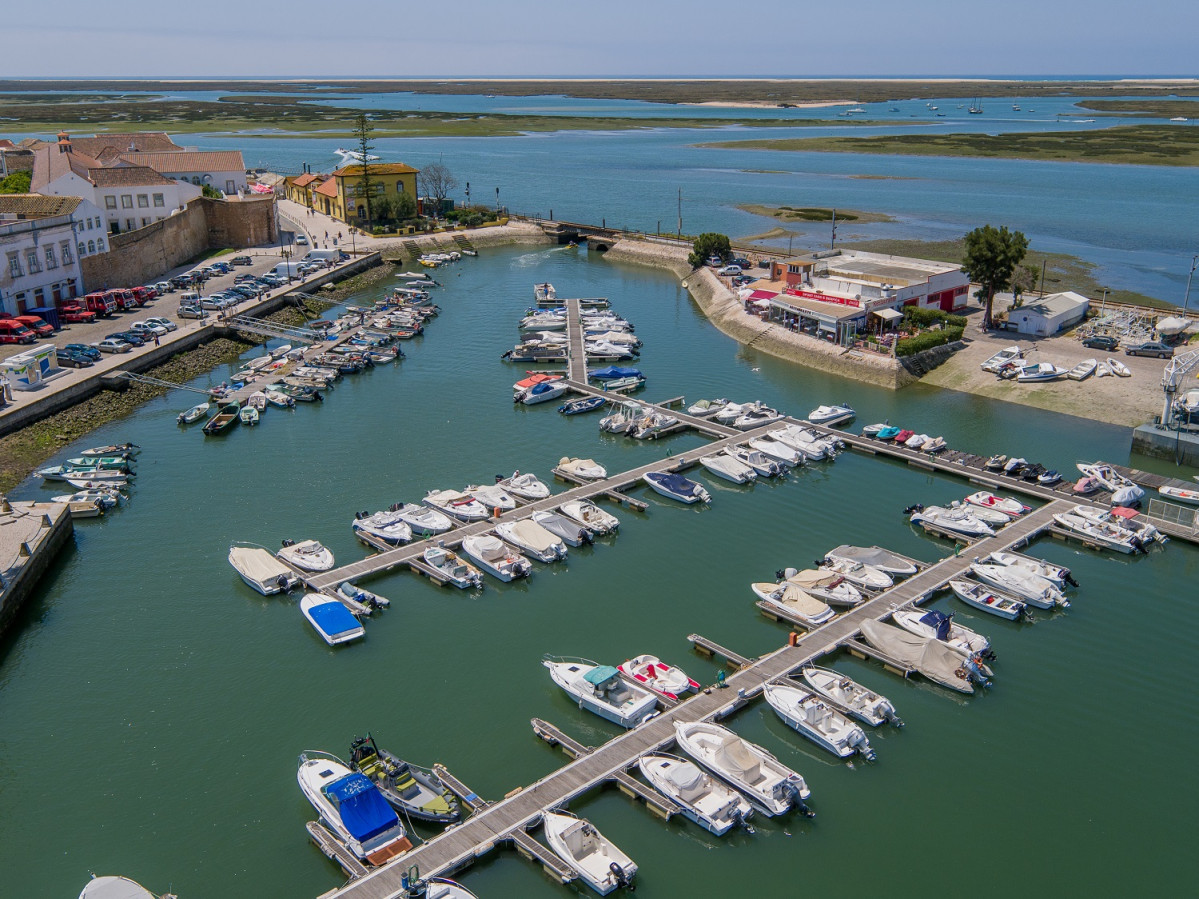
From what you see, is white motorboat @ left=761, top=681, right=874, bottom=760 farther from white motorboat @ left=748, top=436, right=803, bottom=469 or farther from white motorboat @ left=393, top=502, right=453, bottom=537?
white motorboat @ left=748, top=436, right=803, bottom=469

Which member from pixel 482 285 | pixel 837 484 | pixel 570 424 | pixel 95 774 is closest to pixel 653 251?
pixel 482 285

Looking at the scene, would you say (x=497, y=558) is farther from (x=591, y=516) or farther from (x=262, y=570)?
(x=262, y=570)

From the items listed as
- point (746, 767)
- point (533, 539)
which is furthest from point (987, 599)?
point (533, 539)

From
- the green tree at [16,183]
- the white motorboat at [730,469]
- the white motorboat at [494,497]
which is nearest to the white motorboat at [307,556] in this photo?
the white motorboat at [494,497]

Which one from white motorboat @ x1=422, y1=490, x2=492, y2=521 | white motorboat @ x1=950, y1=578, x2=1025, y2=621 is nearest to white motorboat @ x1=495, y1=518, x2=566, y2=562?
white motorboat @ x1=422, y1=490, x2=492, y2=521

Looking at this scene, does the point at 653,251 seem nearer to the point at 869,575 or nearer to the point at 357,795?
the point at 869,575
